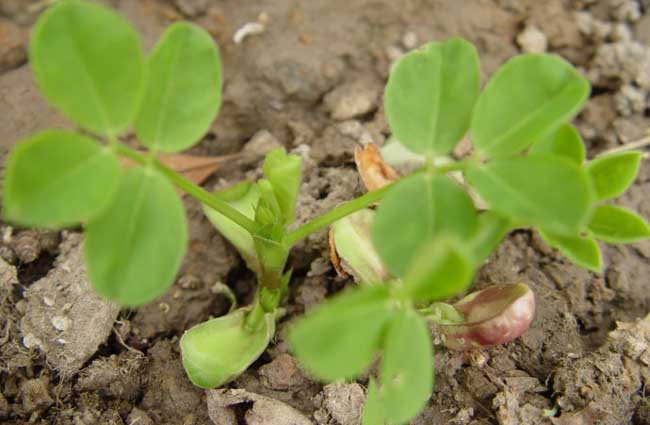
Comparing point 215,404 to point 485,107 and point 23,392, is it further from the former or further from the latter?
point 485,107

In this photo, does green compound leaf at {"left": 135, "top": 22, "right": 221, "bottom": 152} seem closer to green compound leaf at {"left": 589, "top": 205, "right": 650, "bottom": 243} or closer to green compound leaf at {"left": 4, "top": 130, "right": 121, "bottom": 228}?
green compound leaf at {"left": 4, "top": 130, "right": 121, "bottom": 228}

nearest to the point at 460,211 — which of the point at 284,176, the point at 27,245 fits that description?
the point at 284,176

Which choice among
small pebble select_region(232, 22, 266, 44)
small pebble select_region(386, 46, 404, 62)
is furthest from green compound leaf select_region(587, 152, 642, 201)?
small pebble select_region(232, 22, 266, 44)

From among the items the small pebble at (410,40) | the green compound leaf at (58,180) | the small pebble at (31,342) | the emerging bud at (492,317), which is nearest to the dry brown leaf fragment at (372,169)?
the emerging bud at (492,317)

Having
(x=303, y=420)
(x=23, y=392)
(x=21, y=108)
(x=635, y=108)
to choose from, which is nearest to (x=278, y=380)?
(x=303, y=420)

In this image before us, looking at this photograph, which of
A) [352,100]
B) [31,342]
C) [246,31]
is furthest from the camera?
[246,31]

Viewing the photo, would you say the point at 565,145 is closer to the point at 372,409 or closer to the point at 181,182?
the point at 372,409
